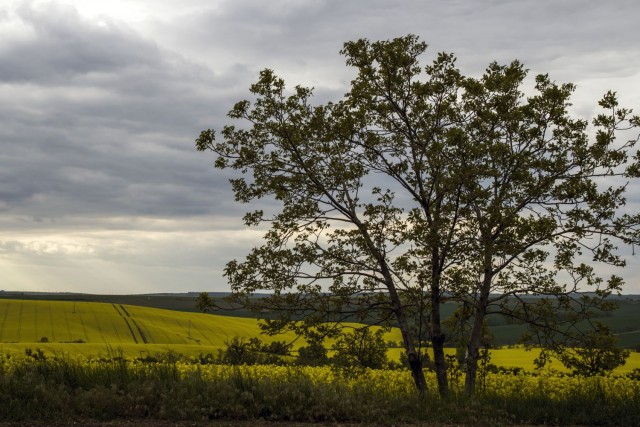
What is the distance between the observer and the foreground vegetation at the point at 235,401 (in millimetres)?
9766

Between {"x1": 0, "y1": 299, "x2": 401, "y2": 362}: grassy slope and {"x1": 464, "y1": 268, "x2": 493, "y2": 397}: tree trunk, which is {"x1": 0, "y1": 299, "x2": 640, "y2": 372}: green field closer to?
{"x1": 0, "y1": 299, "x2": 401, "y2": 362}: grassy slope

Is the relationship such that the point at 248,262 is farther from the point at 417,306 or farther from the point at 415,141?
the point at 415,141

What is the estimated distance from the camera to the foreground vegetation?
32.0 feet

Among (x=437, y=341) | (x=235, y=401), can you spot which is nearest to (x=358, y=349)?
(x=437, y=341)

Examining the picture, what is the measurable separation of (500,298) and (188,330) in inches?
2618

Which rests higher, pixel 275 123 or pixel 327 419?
pixel 275 123

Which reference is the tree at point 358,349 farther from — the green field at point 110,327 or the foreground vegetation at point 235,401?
the green field at point 110,327

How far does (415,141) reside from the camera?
17062mm

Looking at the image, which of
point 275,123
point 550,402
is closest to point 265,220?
point 275,123

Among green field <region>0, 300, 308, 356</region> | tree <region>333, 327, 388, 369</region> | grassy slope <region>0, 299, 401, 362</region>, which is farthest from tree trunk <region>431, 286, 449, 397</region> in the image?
green field <region>0, 300, 308, 356</region>

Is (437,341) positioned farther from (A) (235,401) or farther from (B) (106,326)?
(B) (106,326)

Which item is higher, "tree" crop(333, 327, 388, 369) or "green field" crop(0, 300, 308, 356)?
"tree" crop(333, 327, 388, 369)

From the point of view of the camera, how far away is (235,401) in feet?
33.4

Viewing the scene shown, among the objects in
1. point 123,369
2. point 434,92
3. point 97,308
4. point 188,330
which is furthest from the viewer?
point 97,308
